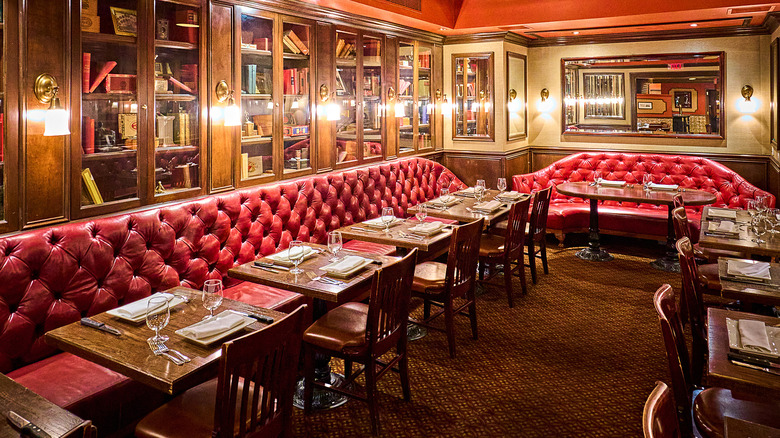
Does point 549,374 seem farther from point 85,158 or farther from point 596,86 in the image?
point 596,86

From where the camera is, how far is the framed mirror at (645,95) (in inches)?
283

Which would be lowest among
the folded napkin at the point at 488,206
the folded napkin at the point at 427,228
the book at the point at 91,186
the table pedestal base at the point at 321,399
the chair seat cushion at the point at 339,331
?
the table pedestal base at the point at 321,399

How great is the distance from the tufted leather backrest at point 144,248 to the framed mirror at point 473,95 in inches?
98.0

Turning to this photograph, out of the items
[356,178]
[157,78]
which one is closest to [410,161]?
[356,178]

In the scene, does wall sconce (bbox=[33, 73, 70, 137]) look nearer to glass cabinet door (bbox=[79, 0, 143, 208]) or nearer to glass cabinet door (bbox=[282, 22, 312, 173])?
glass cabinet door (bbox=[79, 0, 143, 208])

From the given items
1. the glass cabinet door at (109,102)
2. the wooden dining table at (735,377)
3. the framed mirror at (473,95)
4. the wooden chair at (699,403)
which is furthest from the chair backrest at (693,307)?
the framed mirror at (473,95)

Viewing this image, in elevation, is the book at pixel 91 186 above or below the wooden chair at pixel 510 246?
above

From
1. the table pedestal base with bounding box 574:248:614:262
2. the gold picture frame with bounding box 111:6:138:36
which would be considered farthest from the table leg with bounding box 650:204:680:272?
the gold picture frame with bounding box 111:6:138:36

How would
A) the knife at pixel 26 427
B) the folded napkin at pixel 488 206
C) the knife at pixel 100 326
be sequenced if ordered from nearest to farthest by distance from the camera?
the knife at pixel 26 427
the knife at pixel 100 326
the folded napkin at pixel 488 206

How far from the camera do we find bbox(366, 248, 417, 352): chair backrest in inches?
118

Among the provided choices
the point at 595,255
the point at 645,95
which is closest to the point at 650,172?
the point at 645,95

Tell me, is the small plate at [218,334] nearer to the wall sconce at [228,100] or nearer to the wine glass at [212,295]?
the wine glass at [212,295]

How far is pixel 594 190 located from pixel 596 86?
2.03m

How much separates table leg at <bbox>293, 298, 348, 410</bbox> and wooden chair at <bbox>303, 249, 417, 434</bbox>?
127mm
